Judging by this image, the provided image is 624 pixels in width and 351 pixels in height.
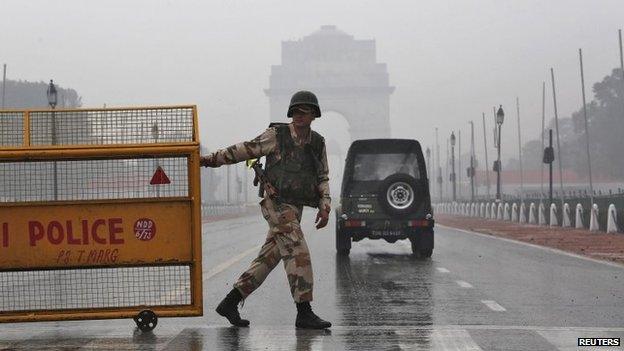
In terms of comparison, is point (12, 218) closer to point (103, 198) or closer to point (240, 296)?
point (103, 198)

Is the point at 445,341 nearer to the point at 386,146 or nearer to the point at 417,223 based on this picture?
Result: the point at 417,223

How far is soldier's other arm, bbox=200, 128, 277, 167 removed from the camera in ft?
25.6

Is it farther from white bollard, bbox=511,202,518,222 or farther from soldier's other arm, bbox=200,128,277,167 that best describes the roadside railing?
soldier's other arm, bbox=200,128,277,167

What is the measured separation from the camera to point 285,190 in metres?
7.98

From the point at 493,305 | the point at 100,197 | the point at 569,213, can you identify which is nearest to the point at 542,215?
the point at 569,213

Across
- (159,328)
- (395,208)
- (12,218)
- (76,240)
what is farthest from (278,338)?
(395,208)

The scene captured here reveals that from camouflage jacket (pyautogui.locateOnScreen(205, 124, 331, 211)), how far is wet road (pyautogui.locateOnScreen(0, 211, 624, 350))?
111 centimetres

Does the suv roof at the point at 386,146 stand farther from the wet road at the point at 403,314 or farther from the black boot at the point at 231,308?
the black boot at the point at 231,308

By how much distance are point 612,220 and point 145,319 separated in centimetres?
2182

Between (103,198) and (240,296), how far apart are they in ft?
4.34

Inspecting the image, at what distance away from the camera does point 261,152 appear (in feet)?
25.9

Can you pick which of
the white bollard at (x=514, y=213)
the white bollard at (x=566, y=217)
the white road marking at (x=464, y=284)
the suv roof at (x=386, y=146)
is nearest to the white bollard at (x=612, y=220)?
the white bollard at (x=566, y=217)

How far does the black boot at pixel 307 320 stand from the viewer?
25.9 ft

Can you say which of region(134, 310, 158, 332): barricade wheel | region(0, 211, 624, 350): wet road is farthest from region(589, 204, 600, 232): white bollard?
region(134, 310, 158, 332): barricade wheel
